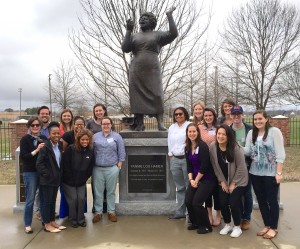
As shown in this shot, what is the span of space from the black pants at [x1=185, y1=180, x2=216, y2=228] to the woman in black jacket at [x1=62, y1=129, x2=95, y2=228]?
62.4 inches

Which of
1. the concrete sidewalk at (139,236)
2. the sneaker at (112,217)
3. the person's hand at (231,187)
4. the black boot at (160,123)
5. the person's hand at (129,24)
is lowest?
the concrete sidewalk at (139,236)

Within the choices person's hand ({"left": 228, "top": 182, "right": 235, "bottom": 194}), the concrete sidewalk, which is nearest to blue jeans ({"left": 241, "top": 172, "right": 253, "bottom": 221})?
the concrete sidewalk

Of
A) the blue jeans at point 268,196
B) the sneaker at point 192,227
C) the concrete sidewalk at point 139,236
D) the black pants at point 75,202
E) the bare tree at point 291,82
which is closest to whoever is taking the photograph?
the concrete sidewalk at point 139,236

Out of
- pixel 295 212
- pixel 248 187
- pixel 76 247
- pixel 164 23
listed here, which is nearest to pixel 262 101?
pixel 164 23

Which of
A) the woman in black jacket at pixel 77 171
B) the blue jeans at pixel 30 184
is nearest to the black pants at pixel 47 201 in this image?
the blue jeans at pixel 30 184

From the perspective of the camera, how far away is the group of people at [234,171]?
14.9 ft

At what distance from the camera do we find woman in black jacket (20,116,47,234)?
4.78m

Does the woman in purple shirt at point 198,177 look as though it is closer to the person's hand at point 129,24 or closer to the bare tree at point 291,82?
the person's hand at point 129,24

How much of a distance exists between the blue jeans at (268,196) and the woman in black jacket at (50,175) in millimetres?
2741

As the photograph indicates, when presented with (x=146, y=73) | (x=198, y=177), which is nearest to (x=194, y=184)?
(x=198, y=177)

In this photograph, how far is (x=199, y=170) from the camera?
4.73 meters

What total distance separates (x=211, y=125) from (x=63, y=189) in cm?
247

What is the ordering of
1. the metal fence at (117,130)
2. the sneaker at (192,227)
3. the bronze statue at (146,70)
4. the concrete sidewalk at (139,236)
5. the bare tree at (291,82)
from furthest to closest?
the bare tree at (291,82), the metal fence at (117,130), the bronze statue at (146,70), the sneaker at (192,227), the concrete sidewalk at (139,236)

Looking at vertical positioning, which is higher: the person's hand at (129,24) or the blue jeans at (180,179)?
the person's hand at (129,24)
